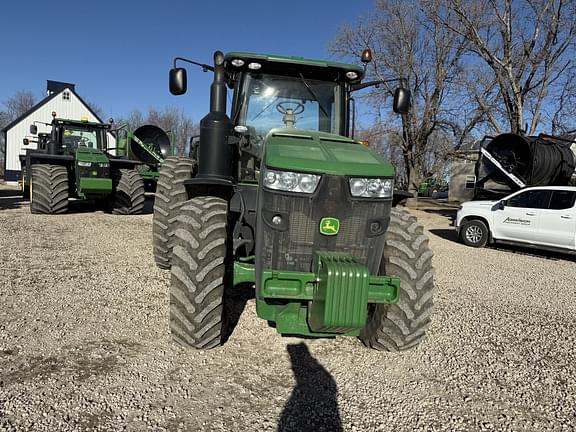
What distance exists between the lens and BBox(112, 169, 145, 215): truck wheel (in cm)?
1192

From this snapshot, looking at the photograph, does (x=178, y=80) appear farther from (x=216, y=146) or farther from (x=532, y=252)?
(x=532, y=252)

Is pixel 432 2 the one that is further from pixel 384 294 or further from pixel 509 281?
pixel 384 294

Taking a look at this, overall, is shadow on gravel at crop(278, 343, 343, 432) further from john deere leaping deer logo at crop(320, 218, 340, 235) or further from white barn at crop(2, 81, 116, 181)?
white barn at crop(2, 81, 116, 181)

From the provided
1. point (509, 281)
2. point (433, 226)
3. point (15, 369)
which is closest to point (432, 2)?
point (433, 226)

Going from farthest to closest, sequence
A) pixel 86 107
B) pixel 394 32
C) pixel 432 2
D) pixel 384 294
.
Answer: pixel 86 107 < pixel 394 32 < pixel 432 2 < pixel 384 294

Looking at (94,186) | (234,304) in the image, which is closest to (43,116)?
(94,186)

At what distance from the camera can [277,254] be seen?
3.22m

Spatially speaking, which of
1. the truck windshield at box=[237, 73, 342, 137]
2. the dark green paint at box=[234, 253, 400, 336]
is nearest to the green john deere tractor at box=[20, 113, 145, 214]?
the truck windshield at box=[237, 73, 342, 137]

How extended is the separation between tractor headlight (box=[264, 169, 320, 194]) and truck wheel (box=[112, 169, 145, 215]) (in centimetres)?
987

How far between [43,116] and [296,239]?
35.7 meters

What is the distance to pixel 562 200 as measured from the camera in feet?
29.2

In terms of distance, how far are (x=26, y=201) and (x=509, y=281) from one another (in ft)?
49.2

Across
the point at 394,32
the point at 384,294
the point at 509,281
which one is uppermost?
the point at 394,32

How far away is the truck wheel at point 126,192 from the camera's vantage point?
11.9 metres
